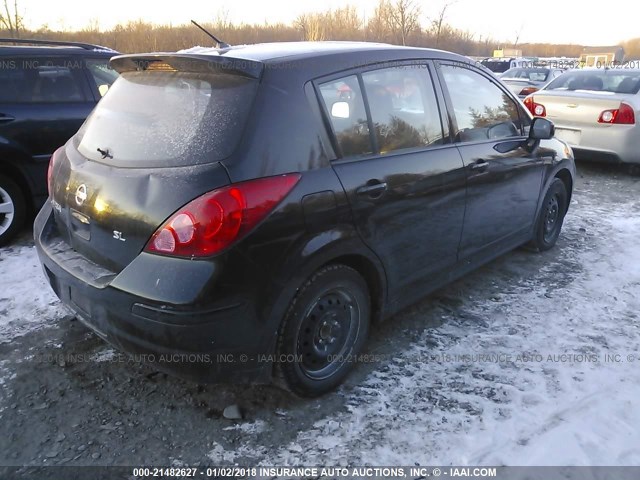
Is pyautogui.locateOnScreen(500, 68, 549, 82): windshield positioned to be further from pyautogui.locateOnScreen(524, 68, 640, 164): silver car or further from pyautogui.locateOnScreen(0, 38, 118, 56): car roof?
pyautogui.locateOnScreen(0, 38, 118, 56): car roof

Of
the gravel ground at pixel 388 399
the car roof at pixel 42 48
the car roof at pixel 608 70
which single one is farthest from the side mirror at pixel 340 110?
the car roof at pixel 608 70

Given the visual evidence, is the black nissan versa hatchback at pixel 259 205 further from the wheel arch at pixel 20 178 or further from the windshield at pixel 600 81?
the windshield at pixel 600 81

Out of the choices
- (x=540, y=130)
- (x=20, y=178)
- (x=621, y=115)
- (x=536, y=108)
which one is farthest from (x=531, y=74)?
(x=20, y=178)

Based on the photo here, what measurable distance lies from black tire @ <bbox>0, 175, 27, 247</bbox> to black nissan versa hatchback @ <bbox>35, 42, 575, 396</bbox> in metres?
1.95

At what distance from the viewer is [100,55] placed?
17.3 ft

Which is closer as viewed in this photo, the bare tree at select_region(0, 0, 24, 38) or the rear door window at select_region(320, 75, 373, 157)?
the rear door window at select_region(320, 75, 373, 157)

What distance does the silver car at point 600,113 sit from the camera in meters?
7.30

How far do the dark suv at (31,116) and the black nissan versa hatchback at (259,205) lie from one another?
1956mm

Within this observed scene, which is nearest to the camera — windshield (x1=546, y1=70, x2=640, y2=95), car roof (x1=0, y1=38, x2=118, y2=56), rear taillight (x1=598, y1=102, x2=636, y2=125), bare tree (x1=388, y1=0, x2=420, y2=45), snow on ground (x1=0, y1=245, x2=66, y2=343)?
snow on ground (x1=0, y1=245, x2=66, y2=343)

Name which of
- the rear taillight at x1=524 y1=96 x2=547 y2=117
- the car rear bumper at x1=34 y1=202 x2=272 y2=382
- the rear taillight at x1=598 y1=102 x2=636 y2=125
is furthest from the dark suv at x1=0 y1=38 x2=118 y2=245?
the rear taillight at x1=598 y1=102 x2=636 y2=125

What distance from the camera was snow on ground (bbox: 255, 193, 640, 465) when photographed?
244 centimetres

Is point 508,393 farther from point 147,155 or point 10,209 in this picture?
point 10,209

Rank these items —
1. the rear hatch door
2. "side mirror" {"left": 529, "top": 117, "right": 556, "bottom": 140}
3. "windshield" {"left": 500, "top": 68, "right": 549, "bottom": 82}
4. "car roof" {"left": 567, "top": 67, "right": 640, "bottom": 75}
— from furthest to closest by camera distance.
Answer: "windshield" {"left": 500, "top": 68, "right": 549, "bottom": 82}
"car roof" {"left": 567, "top": 67, "right": 640, "bottom": 75}
"side mirror" {"left": 529, "top": 117, "right": 556, "bottom": 140}
the rear hatch door

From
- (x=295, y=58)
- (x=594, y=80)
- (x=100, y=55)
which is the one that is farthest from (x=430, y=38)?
(x=295, y=58)
